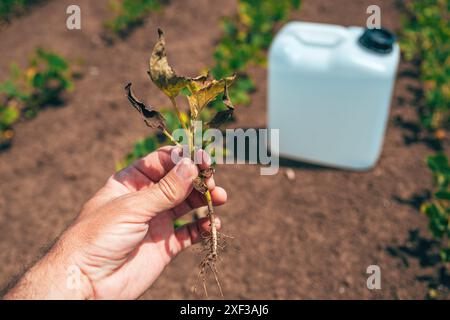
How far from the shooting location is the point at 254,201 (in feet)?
10.00

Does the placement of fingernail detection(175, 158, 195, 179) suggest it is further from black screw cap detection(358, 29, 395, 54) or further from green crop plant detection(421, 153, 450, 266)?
black screw cap detection(358, 29, 395, 54)

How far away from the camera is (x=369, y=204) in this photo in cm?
300

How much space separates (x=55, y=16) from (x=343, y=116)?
12.4 feet

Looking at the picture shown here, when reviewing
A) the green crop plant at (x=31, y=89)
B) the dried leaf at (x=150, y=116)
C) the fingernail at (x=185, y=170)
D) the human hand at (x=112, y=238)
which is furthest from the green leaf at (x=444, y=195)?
the green crop plant at (x=31, y=89)

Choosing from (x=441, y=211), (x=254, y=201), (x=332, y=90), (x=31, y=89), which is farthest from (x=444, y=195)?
(x=31, y=89)

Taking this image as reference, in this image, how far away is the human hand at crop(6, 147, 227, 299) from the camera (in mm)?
1607

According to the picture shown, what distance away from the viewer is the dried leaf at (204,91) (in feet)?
4.71

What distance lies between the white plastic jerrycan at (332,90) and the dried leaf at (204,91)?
5.14ft

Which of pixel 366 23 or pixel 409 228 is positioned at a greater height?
pixel 366 23

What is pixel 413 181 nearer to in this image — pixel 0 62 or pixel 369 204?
pixel 369 204

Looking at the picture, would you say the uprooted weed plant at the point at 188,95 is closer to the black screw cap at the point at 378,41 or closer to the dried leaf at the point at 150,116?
the dried leaf at the point at 150,116

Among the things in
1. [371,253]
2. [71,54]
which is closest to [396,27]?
[371,253]
